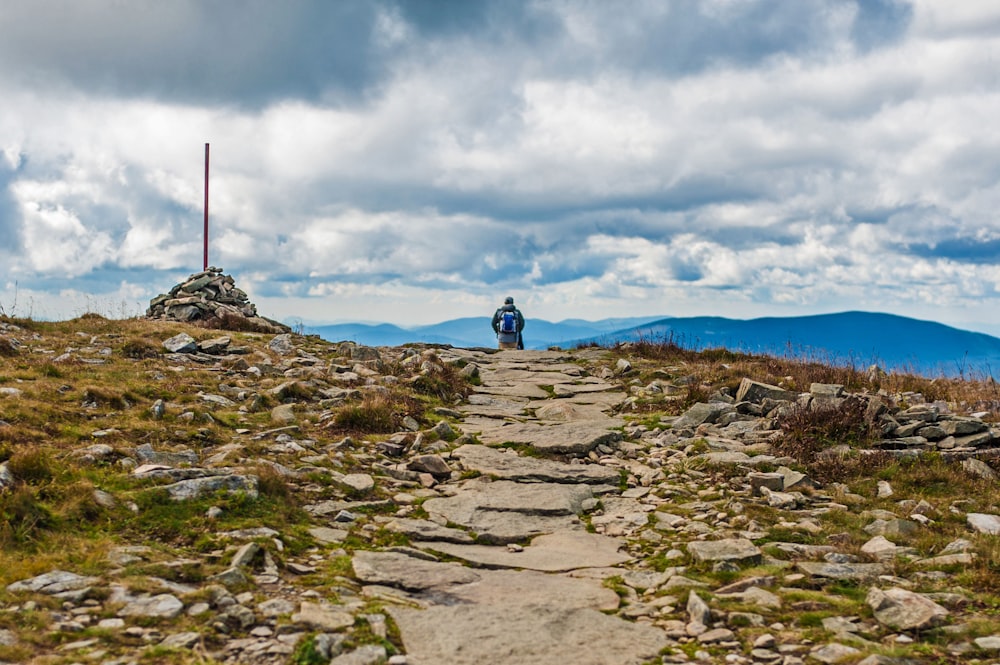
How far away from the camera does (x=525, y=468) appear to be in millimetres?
10094

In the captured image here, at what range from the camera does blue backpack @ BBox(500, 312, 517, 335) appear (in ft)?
83.3

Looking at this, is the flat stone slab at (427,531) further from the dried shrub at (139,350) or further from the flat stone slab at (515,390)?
the dried shrub at (139,350)

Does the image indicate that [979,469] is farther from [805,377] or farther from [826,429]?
[805,377]

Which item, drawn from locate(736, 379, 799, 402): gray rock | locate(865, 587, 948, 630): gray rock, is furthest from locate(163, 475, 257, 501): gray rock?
locate(736, 379, 799, 402): gray rock

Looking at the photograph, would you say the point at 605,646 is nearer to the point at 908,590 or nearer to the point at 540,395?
the point at 908,590

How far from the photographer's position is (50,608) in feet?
15.6

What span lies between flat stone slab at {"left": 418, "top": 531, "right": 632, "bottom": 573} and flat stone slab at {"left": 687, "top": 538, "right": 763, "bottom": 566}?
704 millimetres

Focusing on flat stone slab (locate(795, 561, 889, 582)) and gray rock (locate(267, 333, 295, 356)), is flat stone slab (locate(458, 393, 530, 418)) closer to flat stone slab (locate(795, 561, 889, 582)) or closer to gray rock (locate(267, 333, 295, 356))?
gray rock (locate(267, 333, 295, 356))

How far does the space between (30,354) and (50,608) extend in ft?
41.9

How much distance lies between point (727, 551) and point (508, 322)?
19047mm

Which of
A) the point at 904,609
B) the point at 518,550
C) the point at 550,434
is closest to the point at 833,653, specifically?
the point at 904,609

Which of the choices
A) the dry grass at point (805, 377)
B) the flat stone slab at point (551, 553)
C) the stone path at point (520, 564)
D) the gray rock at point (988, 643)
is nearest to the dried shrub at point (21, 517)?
the stone path at point (520, 564)

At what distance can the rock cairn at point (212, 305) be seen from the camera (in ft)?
79.2

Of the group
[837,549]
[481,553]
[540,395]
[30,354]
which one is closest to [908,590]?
[837,549]
